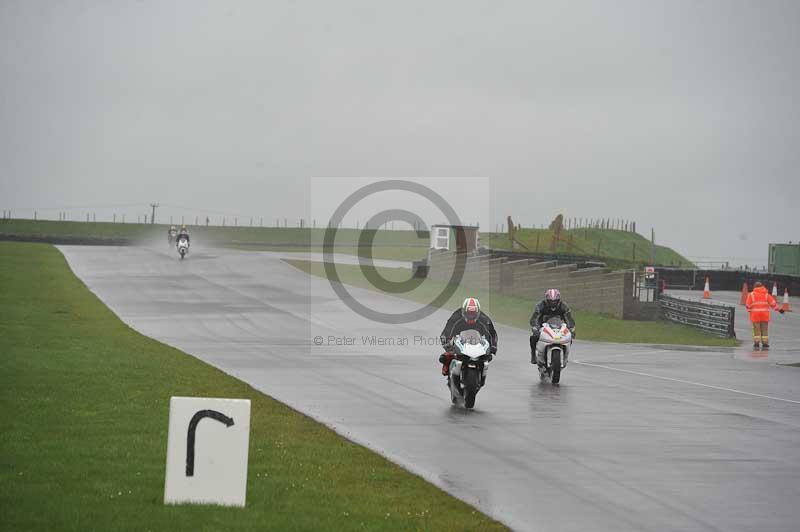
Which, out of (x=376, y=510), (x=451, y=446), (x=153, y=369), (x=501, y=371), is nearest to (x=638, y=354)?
(x=501, y=371)

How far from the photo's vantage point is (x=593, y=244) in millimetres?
76688

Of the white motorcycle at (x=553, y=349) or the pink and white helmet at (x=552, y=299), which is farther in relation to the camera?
the pink and white helmet at (x=552, y=299)

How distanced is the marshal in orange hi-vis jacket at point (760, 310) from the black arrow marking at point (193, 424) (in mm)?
24672

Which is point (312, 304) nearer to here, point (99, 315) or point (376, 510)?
point (99, 315)

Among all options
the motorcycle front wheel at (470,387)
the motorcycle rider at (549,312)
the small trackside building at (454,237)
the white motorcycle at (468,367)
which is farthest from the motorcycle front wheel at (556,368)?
the small trackside building at (454,237)

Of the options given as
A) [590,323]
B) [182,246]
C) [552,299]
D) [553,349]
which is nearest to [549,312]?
[552,299]

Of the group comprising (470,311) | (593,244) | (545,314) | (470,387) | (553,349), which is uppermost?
(593,244)

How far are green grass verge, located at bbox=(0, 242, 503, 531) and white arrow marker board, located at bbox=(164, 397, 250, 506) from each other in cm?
14

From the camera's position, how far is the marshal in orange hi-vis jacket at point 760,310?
31.5m

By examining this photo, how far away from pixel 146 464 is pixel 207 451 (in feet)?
7.37

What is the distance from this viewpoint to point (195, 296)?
42.9 meters

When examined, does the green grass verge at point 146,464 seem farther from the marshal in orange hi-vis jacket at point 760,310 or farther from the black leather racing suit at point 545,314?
the marshal in orange hi-vis jacket at point 760,310

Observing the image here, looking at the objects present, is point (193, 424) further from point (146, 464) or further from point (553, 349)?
point (553, 349)

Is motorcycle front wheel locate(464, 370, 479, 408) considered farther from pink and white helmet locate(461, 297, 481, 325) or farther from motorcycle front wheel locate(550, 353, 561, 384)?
motorcycle front wheel locate(550, 353, 561, 384)
